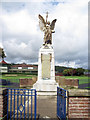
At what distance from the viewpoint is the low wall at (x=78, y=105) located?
3.39 meters

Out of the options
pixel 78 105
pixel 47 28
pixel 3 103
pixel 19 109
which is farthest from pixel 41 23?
pixel 78 105

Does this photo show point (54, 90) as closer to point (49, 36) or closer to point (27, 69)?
point (49, 36)

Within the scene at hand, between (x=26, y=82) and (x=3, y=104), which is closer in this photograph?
(x=3, y=104)

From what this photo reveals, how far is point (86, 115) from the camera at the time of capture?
11.1ft

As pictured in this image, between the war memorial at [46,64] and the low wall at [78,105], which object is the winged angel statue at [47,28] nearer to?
the war memorial at [46,64]

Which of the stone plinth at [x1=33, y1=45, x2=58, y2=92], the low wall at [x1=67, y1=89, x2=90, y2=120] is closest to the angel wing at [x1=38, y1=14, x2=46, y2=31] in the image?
the stone plinth at [x1=33, y1=45, x2=58, y2=92]

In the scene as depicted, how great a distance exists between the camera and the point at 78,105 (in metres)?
3.39

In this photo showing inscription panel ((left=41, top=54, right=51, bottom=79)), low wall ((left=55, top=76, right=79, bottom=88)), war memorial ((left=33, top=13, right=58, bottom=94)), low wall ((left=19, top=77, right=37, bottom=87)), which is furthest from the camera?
low wall ((left=19, top=77, right=37, bottom=87))

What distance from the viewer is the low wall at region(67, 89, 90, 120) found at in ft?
11.1

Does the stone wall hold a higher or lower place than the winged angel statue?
lower

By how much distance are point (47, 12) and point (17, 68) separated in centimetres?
3641

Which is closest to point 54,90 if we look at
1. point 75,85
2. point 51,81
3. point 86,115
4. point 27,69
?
point 51,81

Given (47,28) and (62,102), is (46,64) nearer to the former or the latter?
(47,28)

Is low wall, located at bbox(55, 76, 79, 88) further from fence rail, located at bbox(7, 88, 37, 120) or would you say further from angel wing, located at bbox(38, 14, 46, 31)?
fence rail, located at bbox(7, 88, 37, 120)
